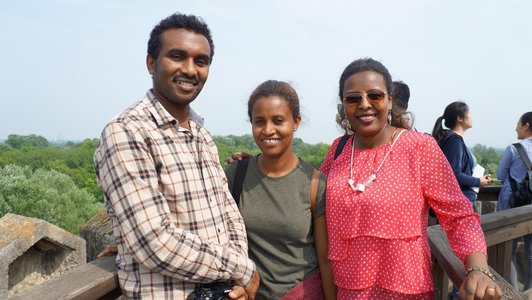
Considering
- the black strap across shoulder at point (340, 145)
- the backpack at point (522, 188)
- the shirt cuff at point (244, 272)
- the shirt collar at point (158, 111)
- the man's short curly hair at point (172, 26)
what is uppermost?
the man's short curly hair at point (172, 26)

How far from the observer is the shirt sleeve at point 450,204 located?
1.99m

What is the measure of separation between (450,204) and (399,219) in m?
0.23

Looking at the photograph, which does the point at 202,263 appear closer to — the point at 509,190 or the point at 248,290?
the point at 248,290

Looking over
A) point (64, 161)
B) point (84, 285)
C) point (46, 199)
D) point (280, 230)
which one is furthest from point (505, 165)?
point (64, 161)

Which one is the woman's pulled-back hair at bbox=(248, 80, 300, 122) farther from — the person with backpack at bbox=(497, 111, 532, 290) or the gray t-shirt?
the person with backpack at bbox=(497, 111, 532, 290)

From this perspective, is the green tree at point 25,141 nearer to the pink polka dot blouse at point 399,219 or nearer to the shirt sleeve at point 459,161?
the shirt sleeve at point 459,161

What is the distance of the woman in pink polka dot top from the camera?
2.06 metres

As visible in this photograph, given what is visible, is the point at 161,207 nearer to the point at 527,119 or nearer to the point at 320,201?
the point at 320,201

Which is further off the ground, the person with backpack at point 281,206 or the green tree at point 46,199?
the person with backpack at point 281,206

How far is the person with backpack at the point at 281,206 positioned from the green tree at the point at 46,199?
1030 inches

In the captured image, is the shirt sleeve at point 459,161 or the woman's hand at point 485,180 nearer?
the shirt sleeve at point 459,161

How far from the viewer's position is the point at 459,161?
14.7 ft

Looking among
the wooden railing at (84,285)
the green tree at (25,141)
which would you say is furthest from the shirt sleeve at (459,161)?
the green tree at (25,141)

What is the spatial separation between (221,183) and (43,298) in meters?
0.84
